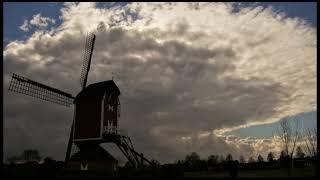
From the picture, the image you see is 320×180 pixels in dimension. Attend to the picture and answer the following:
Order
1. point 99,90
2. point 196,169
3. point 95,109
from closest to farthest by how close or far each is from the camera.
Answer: point 95,109
point 99,90
point 196,169

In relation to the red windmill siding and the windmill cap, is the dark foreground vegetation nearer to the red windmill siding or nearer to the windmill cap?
the red windmill siding

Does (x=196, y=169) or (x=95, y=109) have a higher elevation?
(x=95, y=109)

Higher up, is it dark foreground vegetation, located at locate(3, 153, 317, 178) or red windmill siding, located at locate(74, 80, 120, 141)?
red windmill siding, located at locate(74, 80, 120, 141)

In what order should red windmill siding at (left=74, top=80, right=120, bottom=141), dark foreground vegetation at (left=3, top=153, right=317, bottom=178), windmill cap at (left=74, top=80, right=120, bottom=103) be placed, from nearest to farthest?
1. dark foreground vegetation at (left=3, top=153, right=317, bottom=178)
2. red windmill siding at (left=74, top=80, right=120, bottom=141)
3. windmill cap at (left=74, top=80, right=120, bottom=103)

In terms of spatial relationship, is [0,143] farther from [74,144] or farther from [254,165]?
[254,165]

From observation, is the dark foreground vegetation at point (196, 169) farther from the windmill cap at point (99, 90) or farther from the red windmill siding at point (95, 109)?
the windmill cap at point (99, 90)

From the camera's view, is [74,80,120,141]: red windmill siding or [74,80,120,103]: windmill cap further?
[74,80,120,103]: windmill cap

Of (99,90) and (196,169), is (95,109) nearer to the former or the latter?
(99,90)

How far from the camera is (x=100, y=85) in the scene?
48.6 meters

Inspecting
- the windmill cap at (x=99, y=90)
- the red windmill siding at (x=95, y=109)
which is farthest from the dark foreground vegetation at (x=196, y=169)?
the windmill cap at (x=99, y=90)

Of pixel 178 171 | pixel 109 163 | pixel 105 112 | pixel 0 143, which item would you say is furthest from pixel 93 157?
pixel 0 143

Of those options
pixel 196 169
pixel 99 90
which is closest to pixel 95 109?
pixel 99 90

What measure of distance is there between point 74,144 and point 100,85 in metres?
6.78

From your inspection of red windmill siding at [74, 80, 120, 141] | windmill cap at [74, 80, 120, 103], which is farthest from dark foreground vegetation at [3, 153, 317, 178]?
windmill cap at [74, 80, 120, 103]
